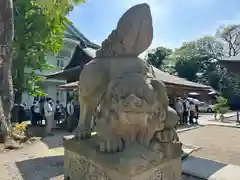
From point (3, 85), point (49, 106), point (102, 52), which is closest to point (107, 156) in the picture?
point (102, 52)

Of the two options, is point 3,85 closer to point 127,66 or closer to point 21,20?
point 21,20

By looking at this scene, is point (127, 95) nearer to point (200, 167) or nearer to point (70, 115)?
point (200, 167)

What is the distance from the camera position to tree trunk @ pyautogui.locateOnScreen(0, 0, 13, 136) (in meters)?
6.29

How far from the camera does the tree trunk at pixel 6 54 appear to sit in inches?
248

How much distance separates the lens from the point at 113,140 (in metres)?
1.91

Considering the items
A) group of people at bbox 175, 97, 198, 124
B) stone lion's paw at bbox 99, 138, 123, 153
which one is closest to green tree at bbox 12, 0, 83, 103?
group of people at bbox 175, 97, 198, 124

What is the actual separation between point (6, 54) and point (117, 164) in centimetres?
576

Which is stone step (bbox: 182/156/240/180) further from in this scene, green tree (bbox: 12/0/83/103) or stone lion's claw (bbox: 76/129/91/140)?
green tree (bbox: 12/0/83/103)

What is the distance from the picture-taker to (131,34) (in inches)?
87.6

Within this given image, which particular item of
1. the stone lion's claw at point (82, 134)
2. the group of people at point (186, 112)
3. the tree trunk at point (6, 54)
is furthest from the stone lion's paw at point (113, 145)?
the group of people at point (186, 112)

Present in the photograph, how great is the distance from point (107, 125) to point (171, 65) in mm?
32508

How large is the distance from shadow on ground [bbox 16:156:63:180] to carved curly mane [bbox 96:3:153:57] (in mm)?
2098

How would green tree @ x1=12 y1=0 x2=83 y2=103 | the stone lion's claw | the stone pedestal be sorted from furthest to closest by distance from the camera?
green tree @ x1=12 y1=0 x2=83 y2=103
the stone lion's claw
the stone pedestal

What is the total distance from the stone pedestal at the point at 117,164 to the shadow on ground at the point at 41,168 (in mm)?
1115
